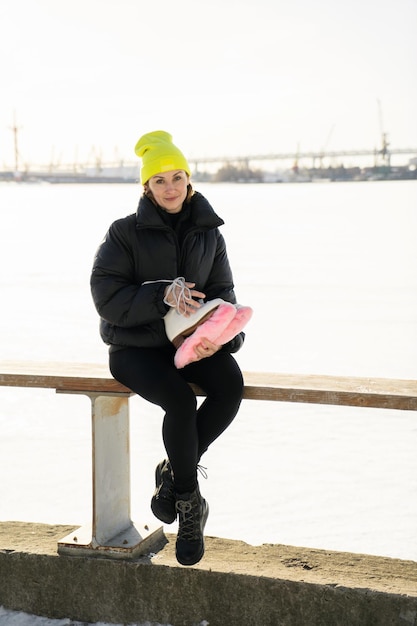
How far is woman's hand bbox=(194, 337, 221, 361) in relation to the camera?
2.23 metres

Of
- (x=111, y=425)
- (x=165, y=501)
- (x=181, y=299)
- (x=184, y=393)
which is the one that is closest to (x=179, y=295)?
(x=181, y=299)

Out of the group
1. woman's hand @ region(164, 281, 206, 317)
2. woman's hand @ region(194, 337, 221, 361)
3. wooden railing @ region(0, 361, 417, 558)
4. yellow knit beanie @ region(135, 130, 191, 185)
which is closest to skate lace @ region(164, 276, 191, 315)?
woman's hand @ region(164, 281, 206, 317)

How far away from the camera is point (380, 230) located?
51.0ft

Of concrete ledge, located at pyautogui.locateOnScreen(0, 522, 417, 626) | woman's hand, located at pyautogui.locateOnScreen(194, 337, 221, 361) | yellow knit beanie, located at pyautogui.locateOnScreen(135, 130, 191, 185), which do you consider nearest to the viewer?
concrete ledge, located at pyautogui.locateOnScreen(0, 522, 417, 626)

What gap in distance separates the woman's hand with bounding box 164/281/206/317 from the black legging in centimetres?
17

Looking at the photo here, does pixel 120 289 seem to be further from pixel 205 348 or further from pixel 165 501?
pixel 165 501

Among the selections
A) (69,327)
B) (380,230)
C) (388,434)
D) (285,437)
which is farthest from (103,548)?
(380,230)

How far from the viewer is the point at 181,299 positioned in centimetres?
224

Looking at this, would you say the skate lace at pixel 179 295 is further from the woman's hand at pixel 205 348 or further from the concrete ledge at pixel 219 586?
the concrete ledge at pixel 219 586

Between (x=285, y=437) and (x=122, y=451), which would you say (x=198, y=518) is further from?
(x=285, y=437)

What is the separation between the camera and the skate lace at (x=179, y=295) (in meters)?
2.24

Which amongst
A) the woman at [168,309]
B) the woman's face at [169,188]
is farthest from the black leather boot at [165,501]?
the woman's face at [169,188]

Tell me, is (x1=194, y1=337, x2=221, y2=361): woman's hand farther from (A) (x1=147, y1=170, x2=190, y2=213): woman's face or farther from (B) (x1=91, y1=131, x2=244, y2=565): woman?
(A) (x1=147, y1=170, x2=190, y2=213): woman's face

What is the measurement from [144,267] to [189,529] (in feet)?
2.46
